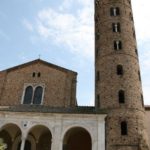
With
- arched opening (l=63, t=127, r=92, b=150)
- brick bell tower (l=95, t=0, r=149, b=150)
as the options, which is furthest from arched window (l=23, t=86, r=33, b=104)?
brick bell tower (l=95, t=0, r=149, b=150)

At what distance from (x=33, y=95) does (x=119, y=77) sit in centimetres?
758

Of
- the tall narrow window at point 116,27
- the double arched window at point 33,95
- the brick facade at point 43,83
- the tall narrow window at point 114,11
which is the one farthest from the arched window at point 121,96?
the tall narrow window at point 114,11

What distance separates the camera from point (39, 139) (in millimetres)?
20750

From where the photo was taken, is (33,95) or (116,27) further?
(33,95)

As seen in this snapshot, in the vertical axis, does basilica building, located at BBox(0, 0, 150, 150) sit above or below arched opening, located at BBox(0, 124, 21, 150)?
above

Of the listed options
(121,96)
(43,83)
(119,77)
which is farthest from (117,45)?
(43,83)

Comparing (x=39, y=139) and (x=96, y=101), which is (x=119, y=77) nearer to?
(x=96, y=101)

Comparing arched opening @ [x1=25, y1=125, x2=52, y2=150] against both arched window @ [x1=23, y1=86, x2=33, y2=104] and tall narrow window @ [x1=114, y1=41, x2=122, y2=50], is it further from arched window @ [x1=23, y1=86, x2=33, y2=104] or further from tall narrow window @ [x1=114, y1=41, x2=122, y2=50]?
tall narrow window @ [x1=114, y1=41, x2=122, y2=50]

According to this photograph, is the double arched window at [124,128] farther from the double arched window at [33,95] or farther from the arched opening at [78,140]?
the double arched window at [33,95]

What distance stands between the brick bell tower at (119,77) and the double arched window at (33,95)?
16.7 feet

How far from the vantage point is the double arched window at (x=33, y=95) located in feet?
74.3

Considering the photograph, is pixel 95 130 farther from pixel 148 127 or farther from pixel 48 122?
pixel 148 127

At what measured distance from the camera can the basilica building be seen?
18109 mm

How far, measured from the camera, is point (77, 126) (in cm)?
1836
